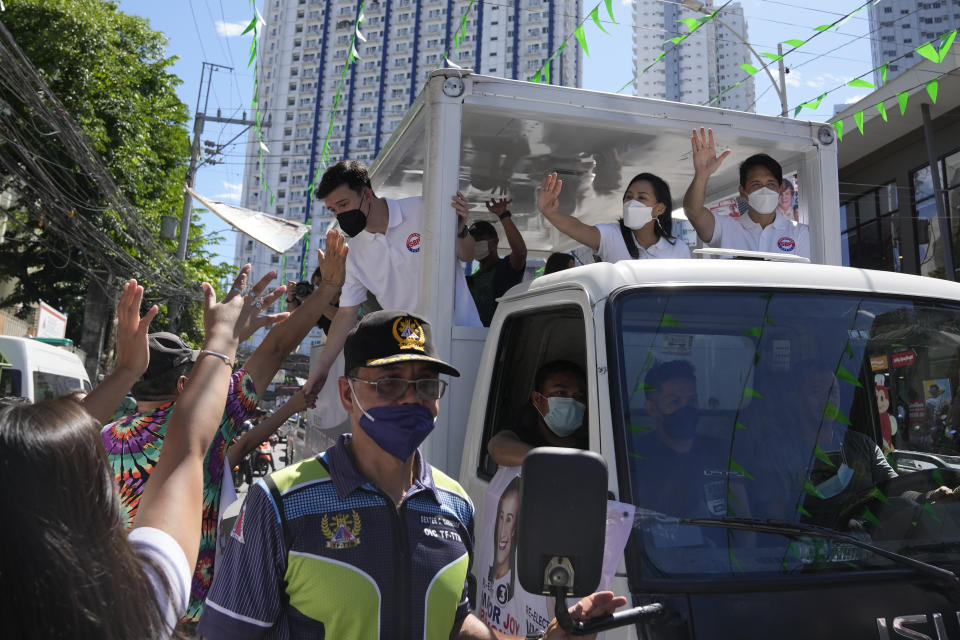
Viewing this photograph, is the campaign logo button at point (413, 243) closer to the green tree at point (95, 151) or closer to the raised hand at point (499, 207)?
the raised hand at point (499, 207)

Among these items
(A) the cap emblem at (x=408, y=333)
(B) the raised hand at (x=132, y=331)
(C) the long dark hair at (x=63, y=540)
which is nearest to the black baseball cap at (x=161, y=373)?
(B) the raised hand at (x=132, y=331)

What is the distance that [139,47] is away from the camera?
23.7m

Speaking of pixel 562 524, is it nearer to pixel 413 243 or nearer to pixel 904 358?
pixel 904 358

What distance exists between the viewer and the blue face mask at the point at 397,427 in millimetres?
2117

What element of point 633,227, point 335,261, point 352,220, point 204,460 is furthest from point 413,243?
point 204,460

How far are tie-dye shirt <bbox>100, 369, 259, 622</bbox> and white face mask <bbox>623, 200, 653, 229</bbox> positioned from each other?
6.88 ft

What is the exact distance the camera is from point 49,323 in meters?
19.2

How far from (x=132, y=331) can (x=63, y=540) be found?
4.25 feet

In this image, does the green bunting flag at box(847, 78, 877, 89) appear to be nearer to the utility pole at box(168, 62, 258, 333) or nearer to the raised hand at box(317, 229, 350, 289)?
the raised hand at box(317, 229, 350, 289)

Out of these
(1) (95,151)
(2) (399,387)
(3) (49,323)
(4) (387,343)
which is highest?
(1) (95,151)

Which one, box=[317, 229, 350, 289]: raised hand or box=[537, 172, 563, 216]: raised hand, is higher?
box=[537, 172, 563, 216]: raised hand

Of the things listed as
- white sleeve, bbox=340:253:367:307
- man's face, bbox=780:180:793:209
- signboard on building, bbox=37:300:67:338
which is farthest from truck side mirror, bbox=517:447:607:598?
signboard on building, bbox=37:300:67:338

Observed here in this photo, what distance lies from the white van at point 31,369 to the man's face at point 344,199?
7.47 metres

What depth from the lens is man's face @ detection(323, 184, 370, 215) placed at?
4.34 meters
